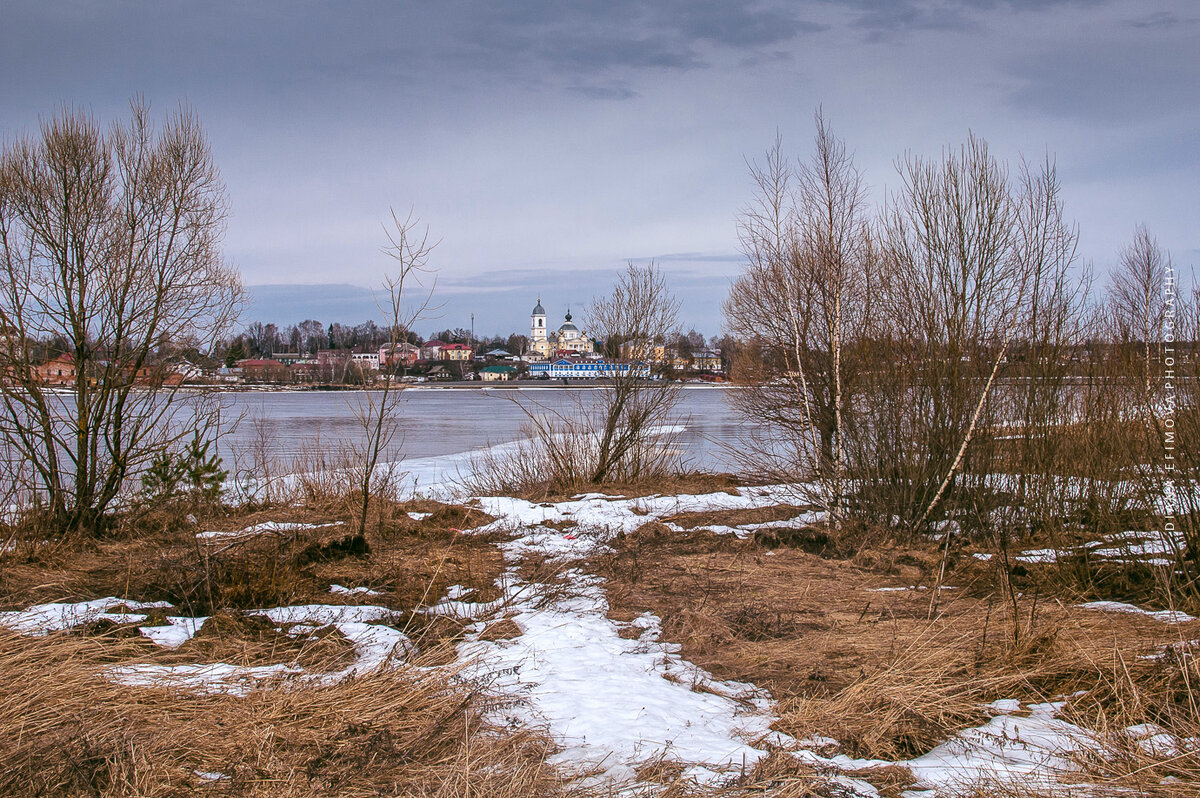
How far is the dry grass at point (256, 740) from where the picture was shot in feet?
10.0

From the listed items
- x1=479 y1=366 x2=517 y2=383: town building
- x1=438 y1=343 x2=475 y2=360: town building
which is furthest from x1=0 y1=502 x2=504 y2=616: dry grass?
x1=438 y1=343 x2=475 y2=360: town building

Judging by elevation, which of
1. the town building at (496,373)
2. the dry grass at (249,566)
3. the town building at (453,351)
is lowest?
the dry grass at (249,566)

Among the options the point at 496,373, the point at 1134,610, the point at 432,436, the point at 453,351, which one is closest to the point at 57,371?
the point at 1134,610

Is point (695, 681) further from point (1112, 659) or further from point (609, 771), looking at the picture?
point (1112, 659)

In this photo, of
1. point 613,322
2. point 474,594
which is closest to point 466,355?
point 613,322

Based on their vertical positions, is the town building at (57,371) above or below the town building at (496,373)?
above

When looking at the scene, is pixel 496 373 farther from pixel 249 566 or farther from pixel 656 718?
pixel 656 718

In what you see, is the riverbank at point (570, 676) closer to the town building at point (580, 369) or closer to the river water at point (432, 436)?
the town building at point (580, 369)

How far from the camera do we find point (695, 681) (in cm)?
450

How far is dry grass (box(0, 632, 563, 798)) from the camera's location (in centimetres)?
305

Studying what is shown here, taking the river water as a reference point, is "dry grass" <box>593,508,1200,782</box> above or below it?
above

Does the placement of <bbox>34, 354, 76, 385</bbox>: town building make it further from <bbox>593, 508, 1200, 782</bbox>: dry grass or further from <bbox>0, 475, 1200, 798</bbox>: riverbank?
<bbox>593, 508, 1200, 782</bbox>: dry grass

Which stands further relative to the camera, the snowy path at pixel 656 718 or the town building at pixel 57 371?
the town building at pixel 57 371

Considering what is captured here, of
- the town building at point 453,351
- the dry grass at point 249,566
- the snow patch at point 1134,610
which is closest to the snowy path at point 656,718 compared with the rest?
the dry grass at point 249,566
